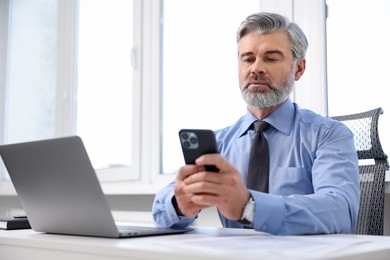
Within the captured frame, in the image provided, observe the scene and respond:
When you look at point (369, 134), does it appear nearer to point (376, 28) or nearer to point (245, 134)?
point (245, 134)

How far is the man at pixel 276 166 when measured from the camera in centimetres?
111

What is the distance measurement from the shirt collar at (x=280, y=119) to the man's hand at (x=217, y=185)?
59 cm

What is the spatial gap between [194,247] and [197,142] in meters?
0.22

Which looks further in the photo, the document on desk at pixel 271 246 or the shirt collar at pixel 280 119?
the shirt collar at pixel 280 119

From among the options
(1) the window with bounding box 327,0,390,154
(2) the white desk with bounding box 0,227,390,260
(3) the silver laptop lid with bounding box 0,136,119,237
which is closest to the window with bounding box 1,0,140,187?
(1) the window with bounding box 327,0,390,154

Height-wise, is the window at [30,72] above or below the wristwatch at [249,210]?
above

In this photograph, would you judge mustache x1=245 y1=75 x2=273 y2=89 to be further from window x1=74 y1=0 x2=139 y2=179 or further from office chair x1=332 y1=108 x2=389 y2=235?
window x1=74 y1=0 x2=139 y2=179

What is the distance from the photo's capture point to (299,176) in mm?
1563

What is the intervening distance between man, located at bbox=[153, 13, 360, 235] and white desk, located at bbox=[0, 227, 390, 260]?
3.1 inches

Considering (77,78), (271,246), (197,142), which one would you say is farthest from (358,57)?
(77,78)

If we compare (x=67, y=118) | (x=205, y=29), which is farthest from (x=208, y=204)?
(x=67, y=118)

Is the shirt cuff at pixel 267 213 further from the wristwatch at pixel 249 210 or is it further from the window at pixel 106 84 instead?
the window at pixel 106 84

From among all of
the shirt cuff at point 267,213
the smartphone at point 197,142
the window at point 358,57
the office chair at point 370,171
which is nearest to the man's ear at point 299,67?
the office chair at point 370,171

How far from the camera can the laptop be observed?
1050mm
